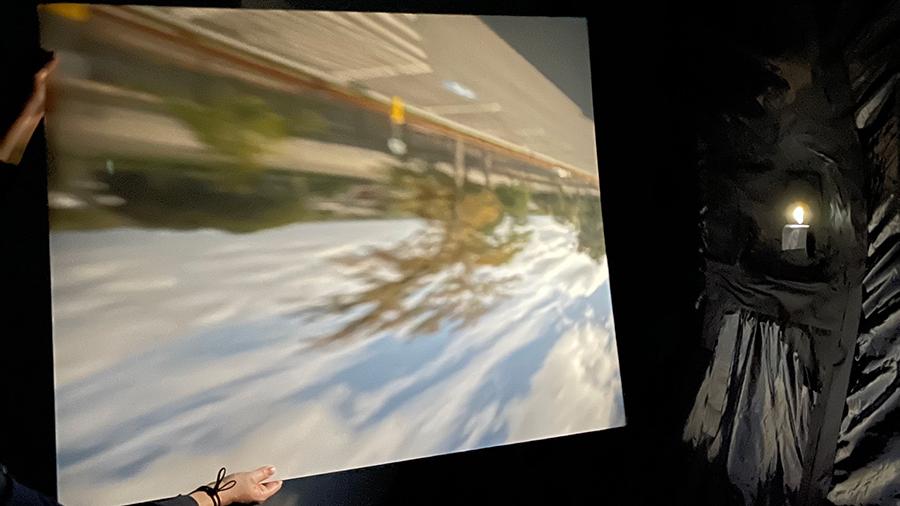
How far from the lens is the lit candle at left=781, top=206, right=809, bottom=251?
6.30 ft

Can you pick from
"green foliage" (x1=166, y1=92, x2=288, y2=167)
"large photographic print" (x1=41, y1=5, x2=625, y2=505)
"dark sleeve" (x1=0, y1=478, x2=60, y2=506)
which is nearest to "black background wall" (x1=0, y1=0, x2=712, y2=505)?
"large photographic print" (x1=41, y1=5, x2=625, y2=505)

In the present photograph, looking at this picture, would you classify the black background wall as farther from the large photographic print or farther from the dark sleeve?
the dark sleeve

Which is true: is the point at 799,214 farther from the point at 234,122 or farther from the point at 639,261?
the point at 234,122

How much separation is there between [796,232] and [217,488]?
4.84 feet

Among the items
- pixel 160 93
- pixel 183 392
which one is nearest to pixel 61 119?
pixel 160 93

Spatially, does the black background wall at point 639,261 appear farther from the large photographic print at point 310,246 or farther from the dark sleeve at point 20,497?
the dark sleeve at point 20,497

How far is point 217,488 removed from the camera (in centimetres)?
173

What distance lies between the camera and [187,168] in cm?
178

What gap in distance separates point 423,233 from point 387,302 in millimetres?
197

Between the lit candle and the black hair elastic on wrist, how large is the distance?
1.43 metres

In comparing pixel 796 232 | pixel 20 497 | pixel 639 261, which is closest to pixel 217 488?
pixel 20 497

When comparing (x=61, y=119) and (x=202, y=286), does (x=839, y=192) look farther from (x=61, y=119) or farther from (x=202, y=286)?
(x=61, y=119)

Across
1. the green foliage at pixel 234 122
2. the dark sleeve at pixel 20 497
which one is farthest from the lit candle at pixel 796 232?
the dark sleeve at pixel 20 497

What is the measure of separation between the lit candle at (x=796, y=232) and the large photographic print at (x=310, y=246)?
19.0 inches
